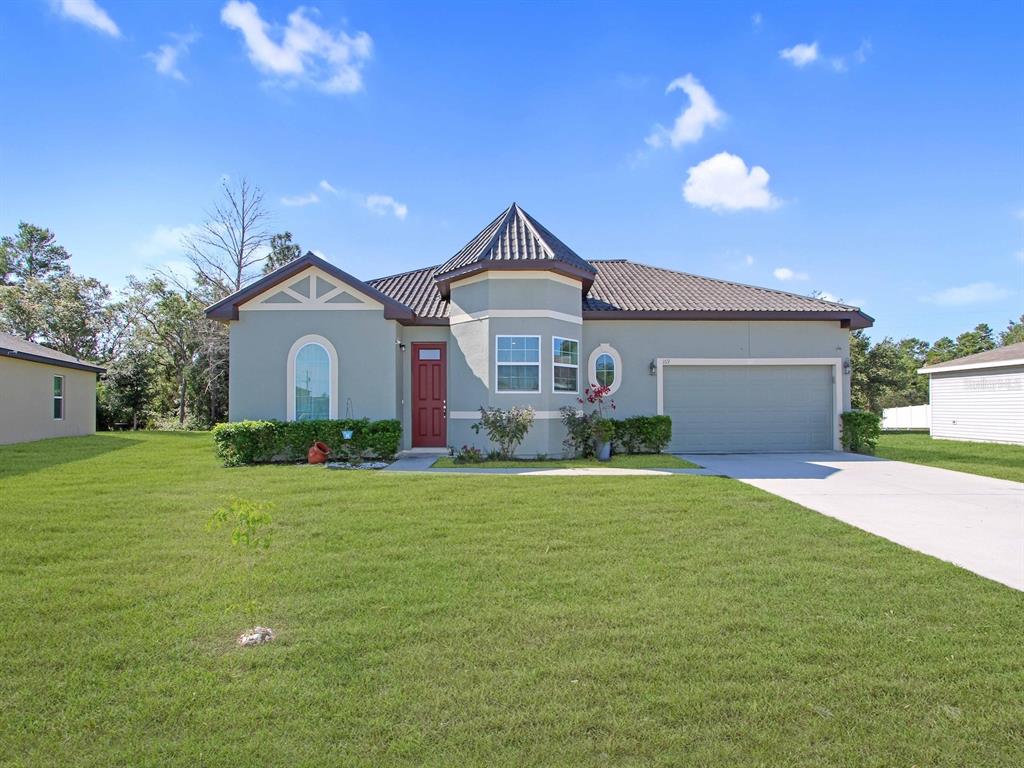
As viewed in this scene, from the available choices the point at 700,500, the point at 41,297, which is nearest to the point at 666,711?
the point at 700,500

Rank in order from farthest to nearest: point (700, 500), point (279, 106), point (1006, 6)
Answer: point (279, 106)
point (1006, 6)
point (700, 500)

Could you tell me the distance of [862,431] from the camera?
1456 centimetres

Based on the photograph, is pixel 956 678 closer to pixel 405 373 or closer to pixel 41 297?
pixel 405 373

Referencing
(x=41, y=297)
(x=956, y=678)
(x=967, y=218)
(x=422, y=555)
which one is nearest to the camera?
(x=956, y=678)

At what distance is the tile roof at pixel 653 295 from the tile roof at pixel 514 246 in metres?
1.20

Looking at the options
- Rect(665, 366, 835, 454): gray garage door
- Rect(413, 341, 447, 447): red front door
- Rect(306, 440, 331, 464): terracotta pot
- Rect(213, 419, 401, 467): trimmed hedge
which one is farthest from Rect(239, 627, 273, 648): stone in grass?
Rect(665, 366, 835, 454): gray garage door

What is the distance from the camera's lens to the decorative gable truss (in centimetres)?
1334

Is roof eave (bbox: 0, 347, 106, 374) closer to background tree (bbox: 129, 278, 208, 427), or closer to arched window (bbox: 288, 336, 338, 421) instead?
background tree (bbox: 129, 278, 208, 427)

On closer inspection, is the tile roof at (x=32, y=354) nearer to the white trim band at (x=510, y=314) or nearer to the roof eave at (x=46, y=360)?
the roof eave at (x=46, y=360)

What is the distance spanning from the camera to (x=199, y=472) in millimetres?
10938

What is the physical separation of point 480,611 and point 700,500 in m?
4.53

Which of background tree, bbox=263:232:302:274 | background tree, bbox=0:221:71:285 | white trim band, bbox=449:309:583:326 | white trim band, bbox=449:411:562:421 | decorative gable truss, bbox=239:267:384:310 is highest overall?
background tree, bbox=0:221:71:285

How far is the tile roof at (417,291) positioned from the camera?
14812 mm

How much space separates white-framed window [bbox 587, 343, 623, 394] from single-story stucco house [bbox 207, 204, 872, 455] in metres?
0.04
